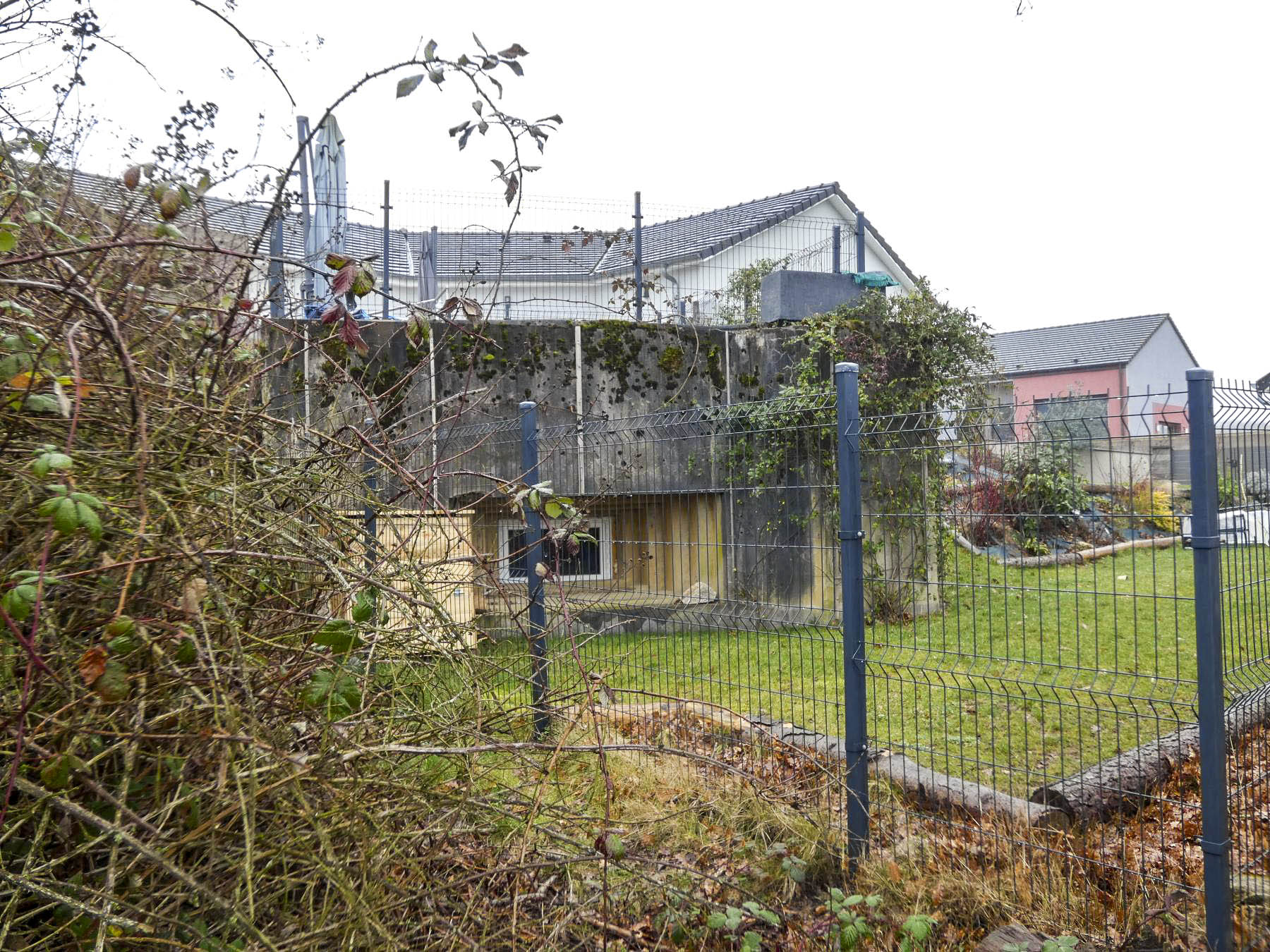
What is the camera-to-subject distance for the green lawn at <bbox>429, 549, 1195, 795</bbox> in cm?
348

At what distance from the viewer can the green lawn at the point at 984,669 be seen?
3.48 meters

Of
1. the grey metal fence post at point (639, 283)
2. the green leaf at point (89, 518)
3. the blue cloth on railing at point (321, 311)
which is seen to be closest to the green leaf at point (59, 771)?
the green leaf at point (89, 518)

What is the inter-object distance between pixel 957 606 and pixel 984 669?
1815 mm

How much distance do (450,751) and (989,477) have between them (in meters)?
2.61

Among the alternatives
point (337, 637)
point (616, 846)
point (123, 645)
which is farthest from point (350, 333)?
point (616, 846)

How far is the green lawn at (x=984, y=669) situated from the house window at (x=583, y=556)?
44 centimetres

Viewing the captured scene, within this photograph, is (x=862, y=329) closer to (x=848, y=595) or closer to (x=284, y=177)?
(x=848, y=595)

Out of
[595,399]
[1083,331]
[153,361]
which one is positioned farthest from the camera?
[1083,331]

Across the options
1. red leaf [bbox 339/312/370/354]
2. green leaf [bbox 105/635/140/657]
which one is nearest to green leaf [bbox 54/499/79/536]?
green leaf [bbox 105/635/140/657]

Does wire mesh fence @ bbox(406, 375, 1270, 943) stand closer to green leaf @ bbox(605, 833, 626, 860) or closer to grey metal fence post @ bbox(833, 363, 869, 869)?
grey metal fence post @ bbox(833, 363, 869, 869)

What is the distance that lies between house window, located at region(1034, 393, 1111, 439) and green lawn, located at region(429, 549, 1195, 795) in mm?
492

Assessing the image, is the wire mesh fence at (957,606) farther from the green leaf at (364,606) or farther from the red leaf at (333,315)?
the red leaf at (333,315)

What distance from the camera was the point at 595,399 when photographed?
8.30 metres

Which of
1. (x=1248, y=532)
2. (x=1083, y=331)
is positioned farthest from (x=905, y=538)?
(x=1083, y=331)
